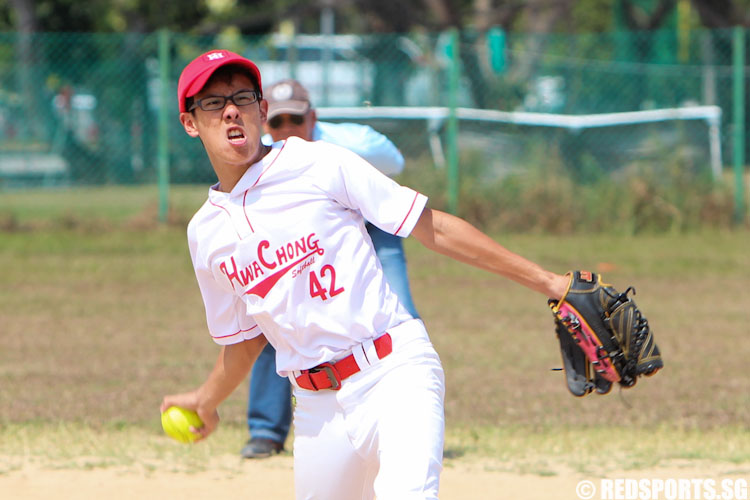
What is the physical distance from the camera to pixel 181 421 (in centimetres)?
375

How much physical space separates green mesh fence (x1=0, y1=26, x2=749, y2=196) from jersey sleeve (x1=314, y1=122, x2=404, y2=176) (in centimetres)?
864

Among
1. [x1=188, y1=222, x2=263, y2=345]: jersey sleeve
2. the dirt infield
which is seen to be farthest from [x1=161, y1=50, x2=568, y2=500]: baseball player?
the dirt infield

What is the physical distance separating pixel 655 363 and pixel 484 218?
35.2 ft

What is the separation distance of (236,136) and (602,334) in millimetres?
1349

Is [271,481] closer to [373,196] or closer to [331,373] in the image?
[331,373]

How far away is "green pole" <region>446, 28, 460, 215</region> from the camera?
46.1 feet

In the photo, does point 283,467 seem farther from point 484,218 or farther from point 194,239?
point 484,218

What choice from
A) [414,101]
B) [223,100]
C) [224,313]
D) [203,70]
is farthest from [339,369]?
[414,101]

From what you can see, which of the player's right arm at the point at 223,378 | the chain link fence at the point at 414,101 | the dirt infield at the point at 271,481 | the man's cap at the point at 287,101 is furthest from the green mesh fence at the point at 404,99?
the player's right arm at the point at 223,378

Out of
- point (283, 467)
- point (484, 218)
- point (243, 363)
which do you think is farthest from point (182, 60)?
point (243, 363)

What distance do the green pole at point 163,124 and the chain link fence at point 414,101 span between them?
3.0 inches

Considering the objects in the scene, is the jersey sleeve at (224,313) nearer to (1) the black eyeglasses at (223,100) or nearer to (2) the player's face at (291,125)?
(1) the black eyeglasses at (223,100)

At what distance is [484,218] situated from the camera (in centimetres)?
1420

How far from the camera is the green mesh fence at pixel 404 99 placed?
1448cm
